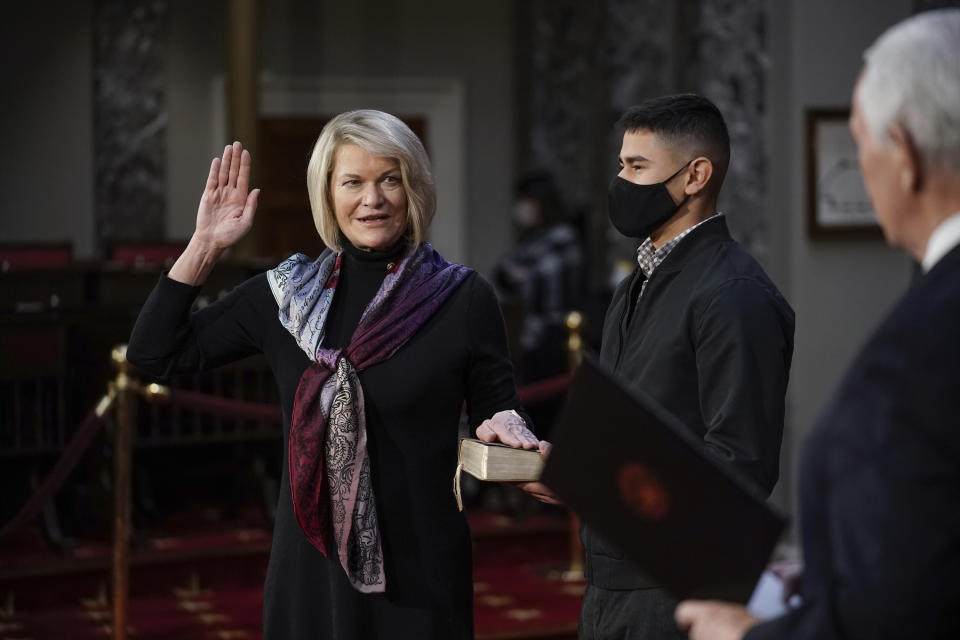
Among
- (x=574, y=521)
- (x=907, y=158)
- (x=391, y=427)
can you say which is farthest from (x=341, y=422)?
(x=574, y=521)

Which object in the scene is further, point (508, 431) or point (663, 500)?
point (508, 431)

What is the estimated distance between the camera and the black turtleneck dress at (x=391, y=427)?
259 centimetres

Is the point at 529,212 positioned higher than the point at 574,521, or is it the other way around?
the point at 529,212

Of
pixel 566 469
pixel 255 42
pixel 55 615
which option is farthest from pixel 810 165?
pixel 566 469

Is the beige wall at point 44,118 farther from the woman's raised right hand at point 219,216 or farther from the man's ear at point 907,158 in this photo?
the man's ear at point 907,158

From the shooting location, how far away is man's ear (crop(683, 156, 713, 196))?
2.47 metres

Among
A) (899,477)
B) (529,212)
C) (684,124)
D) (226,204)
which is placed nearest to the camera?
(899,477)

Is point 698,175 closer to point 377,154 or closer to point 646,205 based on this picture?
point 646,205

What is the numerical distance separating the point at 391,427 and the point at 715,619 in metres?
1.20

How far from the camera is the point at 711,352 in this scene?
226cm

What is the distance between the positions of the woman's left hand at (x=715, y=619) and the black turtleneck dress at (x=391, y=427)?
3.69 feet

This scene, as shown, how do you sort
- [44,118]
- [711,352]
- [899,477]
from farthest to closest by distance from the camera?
1. [44,118]
2. [711,352]
3. [899,477]

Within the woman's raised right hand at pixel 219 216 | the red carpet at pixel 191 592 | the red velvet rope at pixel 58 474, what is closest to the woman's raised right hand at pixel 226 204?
the woman's raised right hand at pixel 219 216

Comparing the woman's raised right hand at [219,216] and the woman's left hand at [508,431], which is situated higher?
the woman's raised right hand at [219,216]
